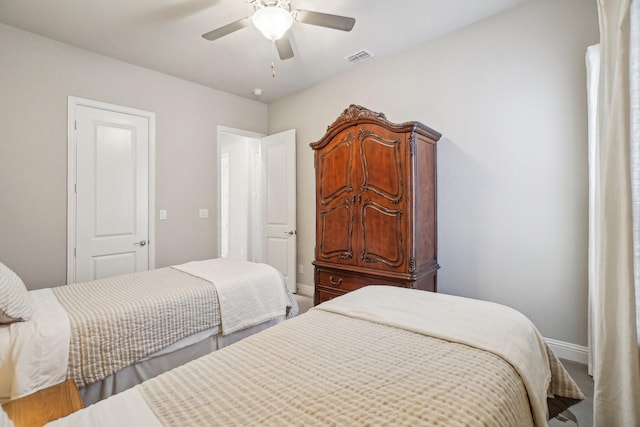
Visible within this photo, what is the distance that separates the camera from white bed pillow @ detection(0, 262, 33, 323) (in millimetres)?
1444

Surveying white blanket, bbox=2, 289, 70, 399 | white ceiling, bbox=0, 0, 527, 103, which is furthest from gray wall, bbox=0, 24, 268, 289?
white blanket, bbox=2, 289, 70, 399

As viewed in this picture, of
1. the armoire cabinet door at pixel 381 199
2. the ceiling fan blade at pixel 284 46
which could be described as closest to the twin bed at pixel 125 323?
the armoire cabinet door at pixel 381 199

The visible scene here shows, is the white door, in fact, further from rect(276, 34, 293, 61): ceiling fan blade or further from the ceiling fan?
the ceiling fan

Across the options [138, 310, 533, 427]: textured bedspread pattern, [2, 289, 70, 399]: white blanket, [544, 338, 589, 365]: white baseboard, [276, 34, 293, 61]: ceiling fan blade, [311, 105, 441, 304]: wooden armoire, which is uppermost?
[276, 34, 293, 61]: ceiling fan blade

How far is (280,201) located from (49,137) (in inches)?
97.9

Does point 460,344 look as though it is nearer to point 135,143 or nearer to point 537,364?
point 537,364

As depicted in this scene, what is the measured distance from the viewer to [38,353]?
56.0 inches

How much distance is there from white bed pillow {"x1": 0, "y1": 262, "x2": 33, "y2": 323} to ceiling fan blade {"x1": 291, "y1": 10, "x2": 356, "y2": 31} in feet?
7.39

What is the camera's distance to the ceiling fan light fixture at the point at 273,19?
1908 mm

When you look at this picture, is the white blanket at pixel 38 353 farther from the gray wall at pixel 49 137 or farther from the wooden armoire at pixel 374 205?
the wooden armoire at pixel 374 205

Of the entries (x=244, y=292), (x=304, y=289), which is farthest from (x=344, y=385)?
(x=304, y=289)

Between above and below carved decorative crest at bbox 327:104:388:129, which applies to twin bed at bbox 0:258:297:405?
below

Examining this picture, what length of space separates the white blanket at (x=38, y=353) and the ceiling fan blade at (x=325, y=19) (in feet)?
7.41

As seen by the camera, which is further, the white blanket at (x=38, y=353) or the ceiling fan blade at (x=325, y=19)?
the ceiling fan blade at (x=325, y=19)
